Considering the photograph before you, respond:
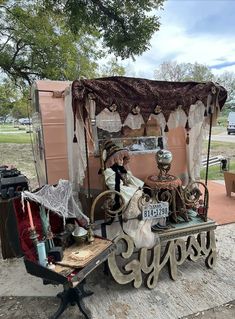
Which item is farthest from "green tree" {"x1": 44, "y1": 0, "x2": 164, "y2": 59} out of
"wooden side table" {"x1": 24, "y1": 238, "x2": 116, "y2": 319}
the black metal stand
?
the black metal stand

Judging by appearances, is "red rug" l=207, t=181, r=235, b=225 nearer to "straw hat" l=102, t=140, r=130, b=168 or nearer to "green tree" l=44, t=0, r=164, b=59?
"straw hat" l=102, t=140, r=130, b=168

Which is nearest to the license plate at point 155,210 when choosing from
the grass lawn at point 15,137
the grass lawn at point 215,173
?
the grass lawn at point 215,173

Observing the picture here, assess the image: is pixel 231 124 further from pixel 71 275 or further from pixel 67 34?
pixel 71 275

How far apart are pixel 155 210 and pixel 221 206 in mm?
3031

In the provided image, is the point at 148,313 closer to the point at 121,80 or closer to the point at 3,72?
the point at 121,80

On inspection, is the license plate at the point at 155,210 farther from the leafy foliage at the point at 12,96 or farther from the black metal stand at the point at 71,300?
the leafy foliage at the point at 12,96

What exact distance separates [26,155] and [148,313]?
11768 mm

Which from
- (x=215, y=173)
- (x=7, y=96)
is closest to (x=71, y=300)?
(x=215, y=173)

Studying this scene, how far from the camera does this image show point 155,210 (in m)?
3.28

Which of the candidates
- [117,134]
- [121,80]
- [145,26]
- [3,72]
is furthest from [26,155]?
[121,80]

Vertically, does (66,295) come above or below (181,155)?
below

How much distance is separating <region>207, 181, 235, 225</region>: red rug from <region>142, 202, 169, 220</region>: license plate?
6.79 ft

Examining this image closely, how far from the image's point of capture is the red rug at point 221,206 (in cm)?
515

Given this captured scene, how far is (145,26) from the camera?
633cm
